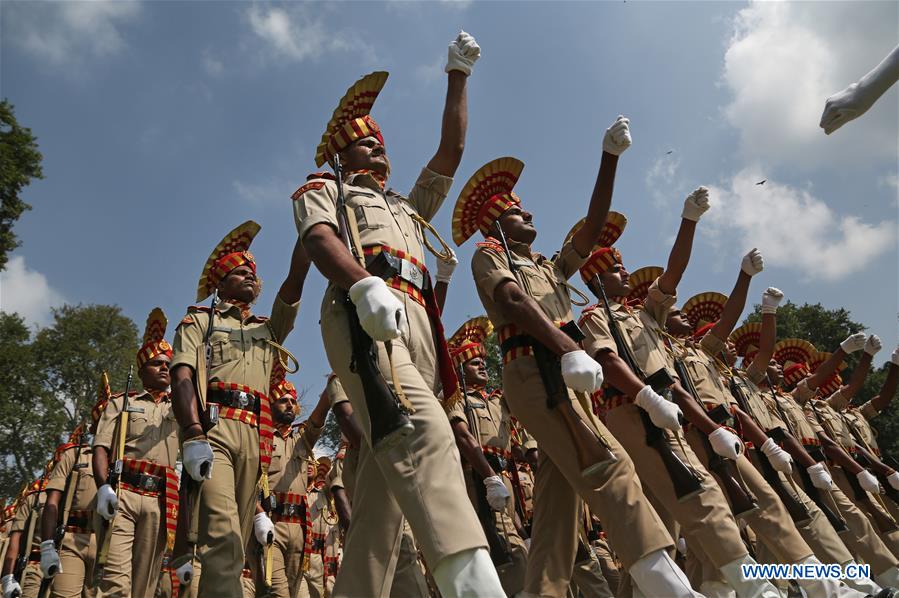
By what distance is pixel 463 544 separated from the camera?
2.28m

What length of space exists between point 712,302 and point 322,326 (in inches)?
307

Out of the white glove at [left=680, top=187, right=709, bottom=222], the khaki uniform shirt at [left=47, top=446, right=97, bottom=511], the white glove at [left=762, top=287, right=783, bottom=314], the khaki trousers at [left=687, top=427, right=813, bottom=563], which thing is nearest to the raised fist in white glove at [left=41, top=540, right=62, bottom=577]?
the khaki uniform shirt at [left=47, top=446, right=97, bottom=511]

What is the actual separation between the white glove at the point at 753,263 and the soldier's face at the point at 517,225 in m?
3.62

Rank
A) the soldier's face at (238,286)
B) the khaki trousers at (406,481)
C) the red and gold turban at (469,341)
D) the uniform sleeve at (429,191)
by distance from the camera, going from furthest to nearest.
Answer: the red and gold turban at (469,341) → the soldier's face at (238,286) → the uniform sleeve at (429,191) → the khaki trousers at (406,481)

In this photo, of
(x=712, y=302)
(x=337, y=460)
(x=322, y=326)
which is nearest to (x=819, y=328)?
(x=712, y=302)

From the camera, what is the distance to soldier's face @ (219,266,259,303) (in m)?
5.73

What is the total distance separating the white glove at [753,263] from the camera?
24.8ft

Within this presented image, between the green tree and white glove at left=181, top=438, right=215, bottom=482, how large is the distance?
17.6m

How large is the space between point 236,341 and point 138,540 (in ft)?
9.17

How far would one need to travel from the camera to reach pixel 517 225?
5.12 m

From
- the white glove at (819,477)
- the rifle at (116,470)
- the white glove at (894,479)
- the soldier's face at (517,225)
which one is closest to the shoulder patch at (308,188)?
the soldier's face at (517,225)

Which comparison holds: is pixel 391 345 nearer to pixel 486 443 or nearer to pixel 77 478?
pixel 486 443

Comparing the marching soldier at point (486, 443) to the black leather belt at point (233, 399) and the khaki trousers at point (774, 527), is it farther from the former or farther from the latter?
the khaki trousers at point (774, 527)

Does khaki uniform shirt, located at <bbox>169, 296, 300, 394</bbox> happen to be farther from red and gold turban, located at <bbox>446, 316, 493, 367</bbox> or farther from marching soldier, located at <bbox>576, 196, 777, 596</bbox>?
red and gold turban, located at <bbox>446, 316, 493, 367</bbox>
